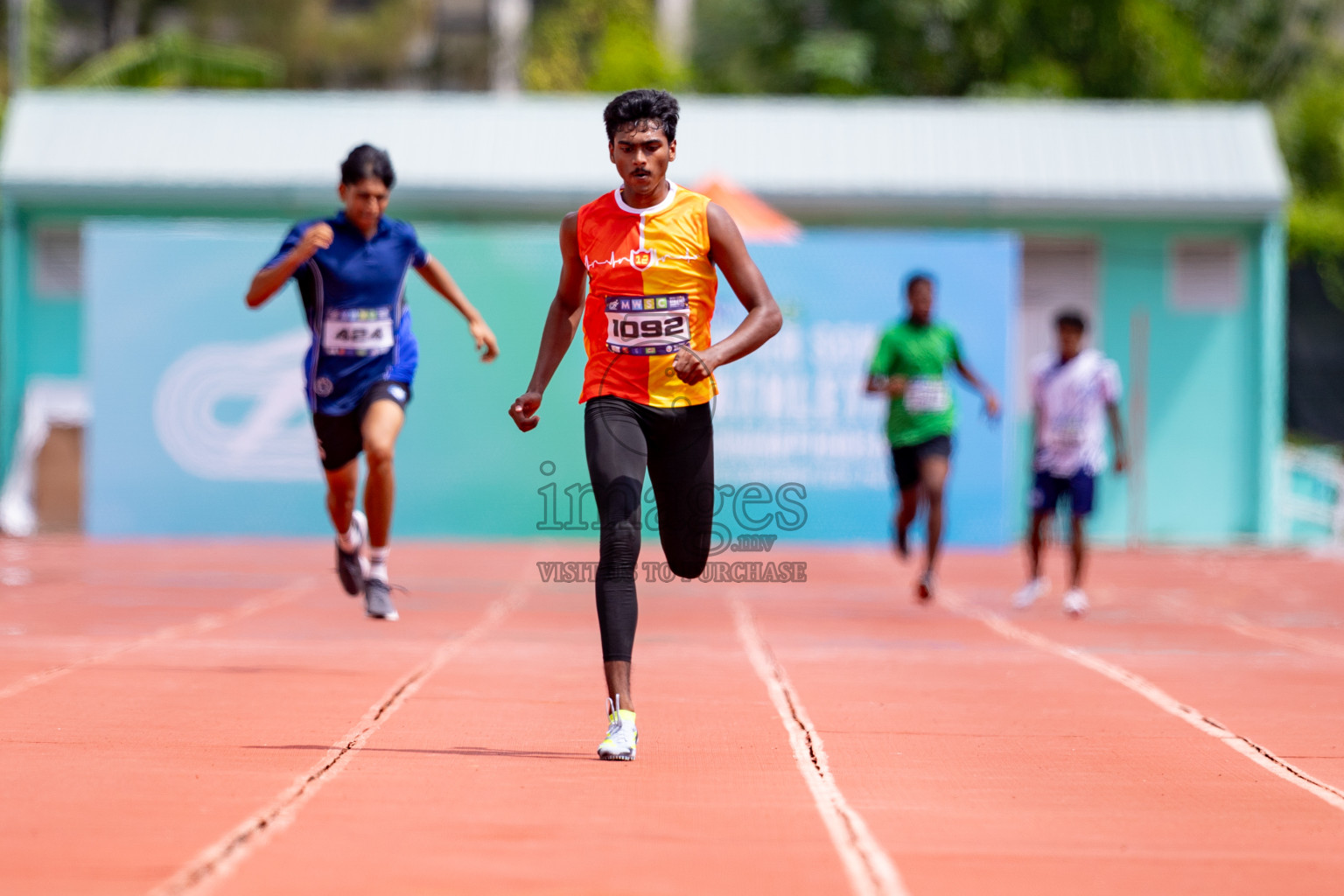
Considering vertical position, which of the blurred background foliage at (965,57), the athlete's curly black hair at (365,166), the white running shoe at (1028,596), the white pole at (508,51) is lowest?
the white running shoe at (1028,596)

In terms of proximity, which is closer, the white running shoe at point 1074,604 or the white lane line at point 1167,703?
the white lane line at point 1167,703

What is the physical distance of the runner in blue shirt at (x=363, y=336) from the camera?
28.6 ft

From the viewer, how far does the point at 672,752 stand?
5.79 meters

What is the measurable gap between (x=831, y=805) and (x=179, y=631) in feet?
17.3

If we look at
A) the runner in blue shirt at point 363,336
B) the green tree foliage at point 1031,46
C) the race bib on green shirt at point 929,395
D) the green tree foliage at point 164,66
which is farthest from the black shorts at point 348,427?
the green tree foliage at point 1031,46

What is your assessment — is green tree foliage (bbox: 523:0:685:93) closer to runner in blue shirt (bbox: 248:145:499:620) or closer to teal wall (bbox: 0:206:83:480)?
teal wall (bbox: 0:206:83:480)

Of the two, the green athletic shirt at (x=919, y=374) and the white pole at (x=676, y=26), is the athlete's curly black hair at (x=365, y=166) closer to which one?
the green athletic shirt at (x=919, y=374)

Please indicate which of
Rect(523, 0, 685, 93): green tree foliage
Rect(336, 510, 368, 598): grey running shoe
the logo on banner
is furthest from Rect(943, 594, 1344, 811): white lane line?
Rect(523, 0, 685, 93): green tree foliage

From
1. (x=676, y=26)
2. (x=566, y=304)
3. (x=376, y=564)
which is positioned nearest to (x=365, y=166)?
(x=376, y=564)

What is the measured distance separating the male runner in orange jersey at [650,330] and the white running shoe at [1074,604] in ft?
17.3

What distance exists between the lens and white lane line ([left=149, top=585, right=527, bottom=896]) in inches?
156

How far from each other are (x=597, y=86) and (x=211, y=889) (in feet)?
123

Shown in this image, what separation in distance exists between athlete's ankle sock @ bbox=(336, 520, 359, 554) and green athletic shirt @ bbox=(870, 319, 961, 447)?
4190 millimetres

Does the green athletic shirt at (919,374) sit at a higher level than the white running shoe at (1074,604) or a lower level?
higher
